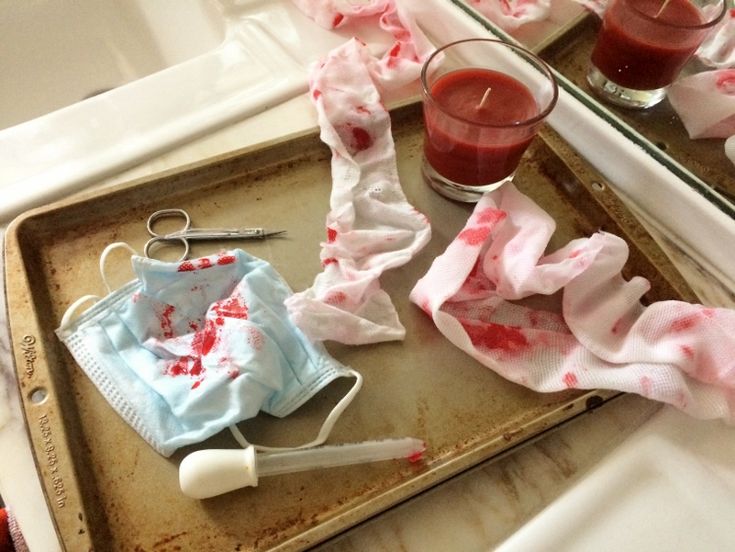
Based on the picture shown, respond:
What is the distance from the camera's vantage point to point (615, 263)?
47 centimetres

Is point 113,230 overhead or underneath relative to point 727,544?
overhead

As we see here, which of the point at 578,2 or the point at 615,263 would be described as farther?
the point at 578,2

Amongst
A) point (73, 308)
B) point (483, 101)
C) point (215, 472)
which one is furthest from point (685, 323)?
point (73, 308)

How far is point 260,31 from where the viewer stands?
2.27 feet

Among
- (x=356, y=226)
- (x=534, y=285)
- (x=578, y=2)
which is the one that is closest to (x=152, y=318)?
(x=356, y=226)

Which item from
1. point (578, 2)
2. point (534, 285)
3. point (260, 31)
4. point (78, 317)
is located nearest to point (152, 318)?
point (78, 317)

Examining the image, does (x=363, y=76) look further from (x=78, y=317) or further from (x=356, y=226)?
(x=78, y=317)

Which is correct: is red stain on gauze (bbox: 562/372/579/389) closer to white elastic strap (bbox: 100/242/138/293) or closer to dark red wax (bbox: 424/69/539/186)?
dark red wax (bbox: 424/69/539/186)

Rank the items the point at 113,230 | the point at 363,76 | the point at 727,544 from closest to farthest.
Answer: the point at 727,544
the point at 113,230
the point at 363,76

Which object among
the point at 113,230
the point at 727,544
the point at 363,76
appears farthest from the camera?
the point at 363,76

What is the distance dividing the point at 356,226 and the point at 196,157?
0.17 meters

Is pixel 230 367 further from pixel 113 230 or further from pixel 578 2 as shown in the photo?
pixel 578 2

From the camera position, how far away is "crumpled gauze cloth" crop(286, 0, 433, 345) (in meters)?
0.46

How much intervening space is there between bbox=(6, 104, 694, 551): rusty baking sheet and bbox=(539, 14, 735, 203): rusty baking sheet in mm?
74
